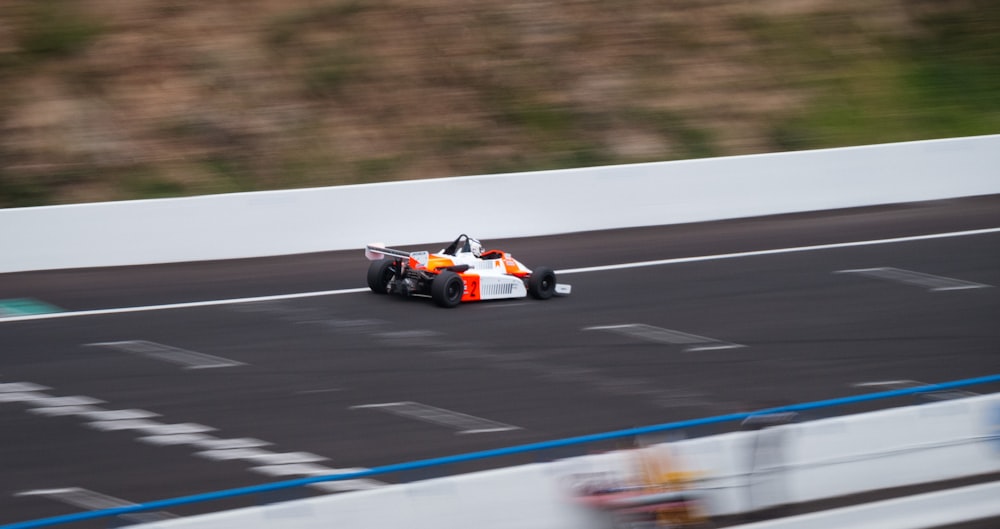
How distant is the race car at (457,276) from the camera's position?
1398 centimetres

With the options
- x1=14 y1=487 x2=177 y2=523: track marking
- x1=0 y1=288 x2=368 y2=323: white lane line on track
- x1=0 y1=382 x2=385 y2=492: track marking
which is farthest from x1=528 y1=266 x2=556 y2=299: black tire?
x1=14 y1=487 x2=177 y2=523: track marking

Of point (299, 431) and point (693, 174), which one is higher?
point (693, 174)

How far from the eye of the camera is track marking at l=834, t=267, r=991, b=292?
50.4 feet

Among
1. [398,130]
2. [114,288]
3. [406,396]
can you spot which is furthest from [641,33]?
[406,396]

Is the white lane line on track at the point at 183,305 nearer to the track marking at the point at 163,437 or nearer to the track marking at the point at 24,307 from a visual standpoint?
the track marking at the point at 24,307

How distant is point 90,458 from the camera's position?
31.0 ft

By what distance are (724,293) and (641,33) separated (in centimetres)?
1324

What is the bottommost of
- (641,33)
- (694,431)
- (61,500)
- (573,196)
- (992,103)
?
(61,500)

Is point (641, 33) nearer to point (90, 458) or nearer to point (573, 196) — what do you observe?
point (573, 196)

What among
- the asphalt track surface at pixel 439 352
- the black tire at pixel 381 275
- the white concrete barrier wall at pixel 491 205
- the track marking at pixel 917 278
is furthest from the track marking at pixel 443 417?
the track marking at pixel 917 278

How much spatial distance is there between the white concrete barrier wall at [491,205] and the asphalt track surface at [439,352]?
484 millimetres

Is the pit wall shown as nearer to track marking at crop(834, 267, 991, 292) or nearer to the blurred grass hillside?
track marking at crop(834, 267, 991, 292)

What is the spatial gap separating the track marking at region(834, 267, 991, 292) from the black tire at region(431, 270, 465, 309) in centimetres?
548

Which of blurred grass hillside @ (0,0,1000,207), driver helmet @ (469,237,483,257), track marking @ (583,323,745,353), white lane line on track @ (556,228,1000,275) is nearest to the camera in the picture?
track marking @ (583,323,745,353)
